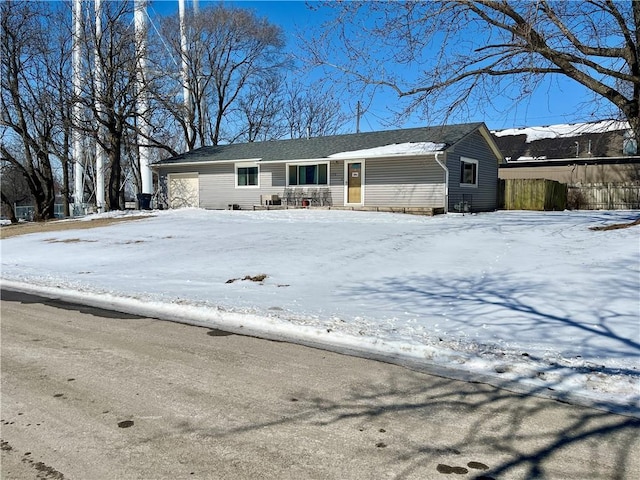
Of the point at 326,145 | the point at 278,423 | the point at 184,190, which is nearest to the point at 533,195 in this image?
the point at 326,145

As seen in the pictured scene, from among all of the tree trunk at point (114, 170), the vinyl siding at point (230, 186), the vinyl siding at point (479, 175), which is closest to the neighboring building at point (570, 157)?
the vinyl siding at point (479, 175)

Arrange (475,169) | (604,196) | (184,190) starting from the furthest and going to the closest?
(184,190), (604,196), (475,169)

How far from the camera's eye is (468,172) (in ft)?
66.8

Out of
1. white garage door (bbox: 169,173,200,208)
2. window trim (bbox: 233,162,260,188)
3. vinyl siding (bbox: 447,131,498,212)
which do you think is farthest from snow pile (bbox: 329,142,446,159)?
white garage door (bbox: 169,173,200,208)

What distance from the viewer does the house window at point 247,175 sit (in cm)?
2361

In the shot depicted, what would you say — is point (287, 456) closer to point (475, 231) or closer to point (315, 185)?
point (475, 231)

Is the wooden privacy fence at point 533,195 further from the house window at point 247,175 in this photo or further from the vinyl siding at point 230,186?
the house window at point 247,175

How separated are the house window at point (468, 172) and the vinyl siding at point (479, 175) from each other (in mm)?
190

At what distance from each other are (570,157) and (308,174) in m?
18.7

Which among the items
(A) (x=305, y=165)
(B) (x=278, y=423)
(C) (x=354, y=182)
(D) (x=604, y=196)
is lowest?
(B) (x=278, y=423)

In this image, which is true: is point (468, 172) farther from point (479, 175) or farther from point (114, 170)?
point (114, 170)

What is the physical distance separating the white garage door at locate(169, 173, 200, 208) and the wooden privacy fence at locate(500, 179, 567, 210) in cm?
1722

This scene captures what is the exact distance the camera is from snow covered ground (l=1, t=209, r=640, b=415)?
4.02 meters

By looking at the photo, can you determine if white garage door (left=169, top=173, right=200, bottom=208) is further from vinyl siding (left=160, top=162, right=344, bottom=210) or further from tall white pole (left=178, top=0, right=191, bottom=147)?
tall white pole (left=178, top=0, right=191, bottom=147)
